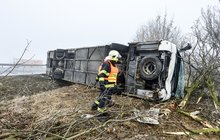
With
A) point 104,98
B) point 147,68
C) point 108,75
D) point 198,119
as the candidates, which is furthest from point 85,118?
point 147,68

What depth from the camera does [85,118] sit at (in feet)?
13.6

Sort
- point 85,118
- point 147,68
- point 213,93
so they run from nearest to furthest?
point 85,118, point 147,68, point 213,93

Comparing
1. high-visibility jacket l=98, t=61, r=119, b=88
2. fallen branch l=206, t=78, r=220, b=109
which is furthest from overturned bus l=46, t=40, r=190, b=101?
high-visibility jacket l=98, t=61, r=119, b=88

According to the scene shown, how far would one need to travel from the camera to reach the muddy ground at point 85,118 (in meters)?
3.97

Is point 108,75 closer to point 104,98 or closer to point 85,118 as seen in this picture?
point 104,98

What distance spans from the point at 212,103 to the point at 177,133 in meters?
2.31

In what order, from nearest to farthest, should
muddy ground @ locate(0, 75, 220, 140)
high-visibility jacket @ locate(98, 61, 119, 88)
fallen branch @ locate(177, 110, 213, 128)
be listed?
1. muddy ground @ locate(0, 75, 220, 140)
2. fallen branch @ locate(177, 110, 213, 128)
3. high-visibility jacket @ locate(98, 61, 119, 88)

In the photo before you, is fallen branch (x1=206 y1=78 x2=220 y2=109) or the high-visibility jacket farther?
fallen branch (x1=206 y1=78 x2=220 y2=109)

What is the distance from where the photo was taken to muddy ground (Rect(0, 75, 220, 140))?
3967 millimetres

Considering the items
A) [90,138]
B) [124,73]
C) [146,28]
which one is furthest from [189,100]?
[146,28]

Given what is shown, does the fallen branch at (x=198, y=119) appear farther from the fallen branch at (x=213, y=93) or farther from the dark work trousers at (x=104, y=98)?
the dark work trousers at (x=104, y=98)

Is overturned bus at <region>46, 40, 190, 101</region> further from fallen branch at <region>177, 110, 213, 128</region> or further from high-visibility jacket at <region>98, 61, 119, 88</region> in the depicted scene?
high-visibility jacket at <region>98, 61, 119, 88</region>

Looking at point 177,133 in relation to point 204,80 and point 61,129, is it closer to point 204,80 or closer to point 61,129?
point 61,129

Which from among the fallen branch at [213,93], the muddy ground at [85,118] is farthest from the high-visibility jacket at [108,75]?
the fallen branch at [213,93]
